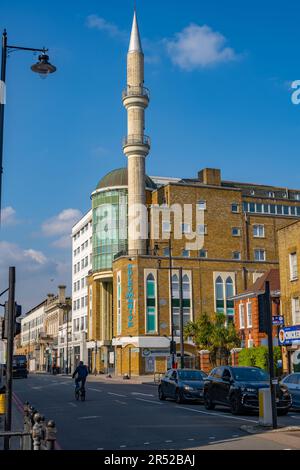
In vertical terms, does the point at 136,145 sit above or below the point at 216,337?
above

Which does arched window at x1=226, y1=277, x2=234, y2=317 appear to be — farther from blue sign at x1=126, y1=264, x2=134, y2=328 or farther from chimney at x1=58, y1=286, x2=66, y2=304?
chimney at x1=58, y1=286, x2=66, y2=304

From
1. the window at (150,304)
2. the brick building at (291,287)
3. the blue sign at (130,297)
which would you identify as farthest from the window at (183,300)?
the brick building at (291,287)

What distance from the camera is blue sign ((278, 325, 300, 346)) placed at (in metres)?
39.1

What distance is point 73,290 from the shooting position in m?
101

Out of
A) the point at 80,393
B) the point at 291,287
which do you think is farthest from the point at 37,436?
the point at 291,287

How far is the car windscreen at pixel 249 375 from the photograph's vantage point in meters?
20.4

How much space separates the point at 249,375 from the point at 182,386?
4.91 m

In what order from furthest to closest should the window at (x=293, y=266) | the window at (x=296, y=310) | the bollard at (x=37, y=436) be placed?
the window at (x=296, y=310) → the window at (x=293, y=266) → the bollard at (x=37, y=436)

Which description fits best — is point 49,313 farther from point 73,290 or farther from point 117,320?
point 117,320

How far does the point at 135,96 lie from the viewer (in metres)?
69.2

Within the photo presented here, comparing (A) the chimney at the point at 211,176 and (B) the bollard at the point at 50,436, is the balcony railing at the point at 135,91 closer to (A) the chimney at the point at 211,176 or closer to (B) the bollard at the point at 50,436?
(A) the chimney at the point at 211,176

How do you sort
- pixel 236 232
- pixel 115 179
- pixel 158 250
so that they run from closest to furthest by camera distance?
pixel 158 250 < pixel 236 232 < pixel 115 179

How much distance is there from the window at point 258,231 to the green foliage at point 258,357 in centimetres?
3370

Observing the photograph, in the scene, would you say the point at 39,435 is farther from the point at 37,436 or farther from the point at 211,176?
the point at 211,176
